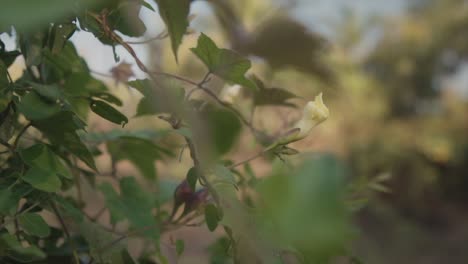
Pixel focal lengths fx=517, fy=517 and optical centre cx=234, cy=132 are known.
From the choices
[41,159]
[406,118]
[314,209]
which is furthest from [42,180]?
[406,118]

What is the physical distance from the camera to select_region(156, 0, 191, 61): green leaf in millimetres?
150

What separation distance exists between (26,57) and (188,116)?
90 millimetres

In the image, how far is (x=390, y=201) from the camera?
2355 millimetres

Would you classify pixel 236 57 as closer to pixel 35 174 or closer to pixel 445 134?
pixel 35 174

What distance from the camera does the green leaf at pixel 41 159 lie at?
16 centimetres

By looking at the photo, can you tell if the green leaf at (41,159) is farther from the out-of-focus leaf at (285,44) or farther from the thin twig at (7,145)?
the out-of-focus leaf at (285,44)

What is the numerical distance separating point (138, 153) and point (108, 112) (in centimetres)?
9

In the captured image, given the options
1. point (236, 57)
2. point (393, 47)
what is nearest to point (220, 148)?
point (236, 57)

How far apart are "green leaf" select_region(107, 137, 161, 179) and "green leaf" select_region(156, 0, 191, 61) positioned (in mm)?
82

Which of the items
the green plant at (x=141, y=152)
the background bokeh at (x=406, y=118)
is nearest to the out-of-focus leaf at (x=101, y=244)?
the green plant at (x=141, y=152)

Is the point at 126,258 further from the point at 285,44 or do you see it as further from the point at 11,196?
the point at 285,44

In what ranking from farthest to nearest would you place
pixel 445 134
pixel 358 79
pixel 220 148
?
pixel 358 79 → pixel 445 134 → pixel 220 148

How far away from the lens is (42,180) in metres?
0.16

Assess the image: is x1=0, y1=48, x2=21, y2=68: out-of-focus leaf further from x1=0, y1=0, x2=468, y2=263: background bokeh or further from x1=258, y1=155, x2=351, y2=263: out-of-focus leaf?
x1=0, y1=0, x2=468, y2=263: background bokeh
